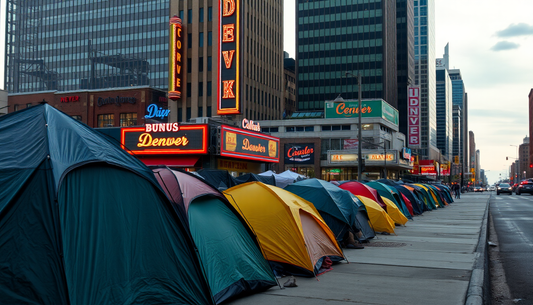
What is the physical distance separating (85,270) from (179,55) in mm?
55852

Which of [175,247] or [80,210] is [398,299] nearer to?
[175,247]

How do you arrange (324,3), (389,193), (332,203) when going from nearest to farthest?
(332,203), (389,193), (324,3)

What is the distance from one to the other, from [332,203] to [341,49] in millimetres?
99307

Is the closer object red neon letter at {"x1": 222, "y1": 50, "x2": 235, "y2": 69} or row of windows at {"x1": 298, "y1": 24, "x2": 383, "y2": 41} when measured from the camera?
red neon letter at {"x1": 222, "y1": 50, "x2": 235, "y2": 69}

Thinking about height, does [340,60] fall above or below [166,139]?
above

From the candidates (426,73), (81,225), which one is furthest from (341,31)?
(81,225)

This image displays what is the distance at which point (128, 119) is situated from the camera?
6041 cm

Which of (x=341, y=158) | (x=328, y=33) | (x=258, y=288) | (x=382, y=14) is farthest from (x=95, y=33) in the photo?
(x=258, y=288)

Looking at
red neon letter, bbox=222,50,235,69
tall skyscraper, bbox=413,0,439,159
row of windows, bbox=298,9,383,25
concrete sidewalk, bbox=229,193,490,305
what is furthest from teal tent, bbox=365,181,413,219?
tall skyscraper, bbox=413,0,439,159

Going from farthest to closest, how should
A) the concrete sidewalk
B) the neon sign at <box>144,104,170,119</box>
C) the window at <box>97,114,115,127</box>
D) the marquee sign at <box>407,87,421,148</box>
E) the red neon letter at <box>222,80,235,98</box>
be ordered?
the marquee sign at <box>407,87,421,148</box>
the window at <box>97,114,115,127</box>
the neon sign at <box>144,104,170,119</box>
the red neon letter at <box>222,80,235,98</box>
the concrete sidewalk

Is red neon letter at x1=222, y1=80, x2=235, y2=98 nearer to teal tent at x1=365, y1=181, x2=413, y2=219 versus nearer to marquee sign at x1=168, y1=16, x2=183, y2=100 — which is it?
marquee sign at x1=168, y1=16, x2=183, y2=100

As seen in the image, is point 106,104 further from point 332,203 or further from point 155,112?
point 332,203

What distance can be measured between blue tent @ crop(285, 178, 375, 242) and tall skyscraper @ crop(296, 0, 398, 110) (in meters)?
95.1

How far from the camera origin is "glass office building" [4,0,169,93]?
11400 centimetres
